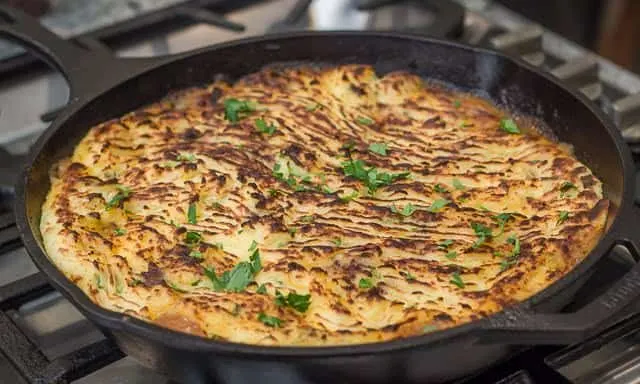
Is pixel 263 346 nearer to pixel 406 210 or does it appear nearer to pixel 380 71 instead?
pixel 406 210

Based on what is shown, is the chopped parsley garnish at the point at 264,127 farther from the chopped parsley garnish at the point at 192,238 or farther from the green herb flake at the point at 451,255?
the green herb flake at the point at 451,255

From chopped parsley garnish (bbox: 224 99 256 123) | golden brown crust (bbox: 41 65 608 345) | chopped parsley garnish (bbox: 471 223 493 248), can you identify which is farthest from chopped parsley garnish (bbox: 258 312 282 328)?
chopped parsley garnish (bbox: 224 99 256 123)

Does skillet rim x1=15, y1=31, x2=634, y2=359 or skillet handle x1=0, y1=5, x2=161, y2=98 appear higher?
skillet handle x1=0, y1=5, x2=161, y2=98

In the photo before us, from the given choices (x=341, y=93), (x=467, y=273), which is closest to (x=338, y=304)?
(x=467, y=273)

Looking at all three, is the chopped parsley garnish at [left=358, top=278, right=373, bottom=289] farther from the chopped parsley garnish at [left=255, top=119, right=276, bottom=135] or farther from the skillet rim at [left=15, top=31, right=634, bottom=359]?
the chopped parsley garnish at [left=255, top=119, right=276, bottom=135]

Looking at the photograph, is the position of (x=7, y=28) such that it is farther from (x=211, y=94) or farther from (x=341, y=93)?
(x=341, y=93)

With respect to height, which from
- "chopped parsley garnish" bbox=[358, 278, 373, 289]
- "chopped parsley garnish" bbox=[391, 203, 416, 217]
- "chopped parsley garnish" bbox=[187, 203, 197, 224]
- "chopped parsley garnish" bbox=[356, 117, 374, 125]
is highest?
"chopped parsley garnish" bbox=[356, 117, 374, 125]

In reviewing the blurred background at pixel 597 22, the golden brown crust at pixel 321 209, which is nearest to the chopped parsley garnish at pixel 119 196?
the golden brown crust at pixel 321 209

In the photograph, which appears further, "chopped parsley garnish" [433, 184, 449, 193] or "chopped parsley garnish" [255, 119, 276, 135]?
"chopped parsley garnish" [255, 119, 276, 135]
